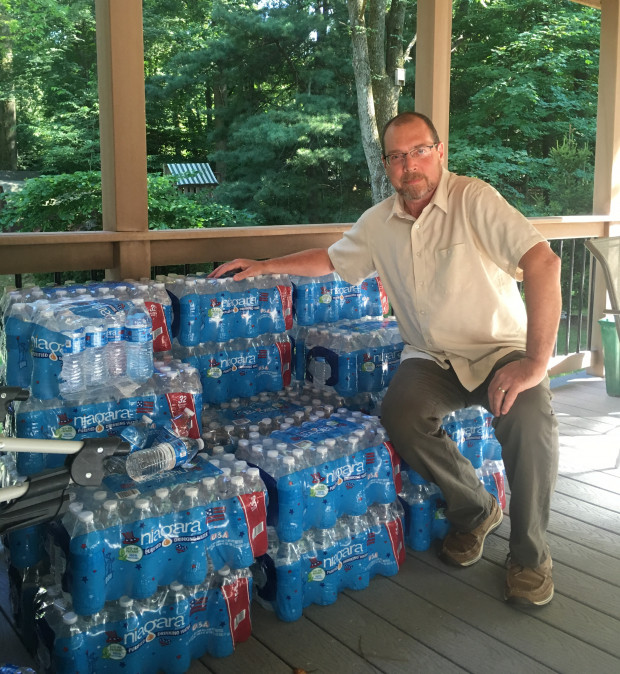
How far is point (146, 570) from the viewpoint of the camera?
2297 mm

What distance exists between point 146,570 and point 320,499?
0.68m

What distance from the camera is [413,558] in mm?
3109

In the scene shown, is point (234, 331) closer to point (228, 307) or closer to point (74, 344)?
point (228, 307)

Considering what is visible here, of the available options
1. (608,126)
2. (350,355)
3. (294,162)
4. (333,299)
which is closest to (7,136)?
(294,162)

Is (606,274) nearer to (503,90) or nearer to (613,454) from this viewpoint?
(613,454)

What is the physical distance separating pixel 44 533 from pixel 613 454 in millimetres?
3111

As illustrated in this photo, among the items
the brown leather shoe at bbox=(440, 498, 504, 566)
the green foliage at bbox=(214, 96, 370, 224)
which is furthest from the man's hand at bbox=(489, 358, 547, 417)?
the green foliage at bbox=(214, 96, 370, 224)

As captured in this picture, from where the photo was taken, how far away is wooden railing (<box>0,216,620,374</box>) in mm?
3197

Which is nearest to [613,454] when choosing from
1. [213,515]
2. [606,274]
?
[606,274]

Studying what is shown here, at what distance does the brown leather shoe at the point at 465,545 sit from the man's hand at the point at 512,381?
21.7 inches

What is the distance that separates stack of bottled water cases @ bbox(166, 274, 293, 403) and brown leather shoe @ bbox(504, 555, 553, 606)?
4.41 feet

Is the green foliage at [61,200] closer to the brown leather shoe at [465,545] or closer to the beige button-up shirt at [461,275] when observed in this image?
the beige button-up shirt at [461,275]

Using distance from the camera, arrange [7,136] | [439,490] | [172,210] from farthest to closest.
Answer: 1. [7,136]
2. [172,210]
3. [439,490]

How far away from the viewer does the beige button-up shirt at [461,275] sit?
3.01 m
